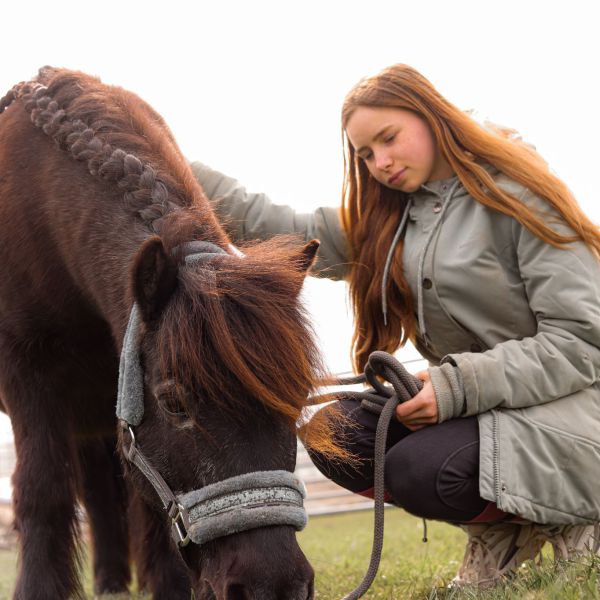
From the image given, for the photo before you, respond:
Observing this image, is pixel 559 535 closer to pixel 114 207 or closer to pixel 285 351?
pixel 285 351

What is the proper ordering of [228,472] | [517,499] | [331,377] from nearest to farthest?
[228,472]
[331,377]
[517,499]

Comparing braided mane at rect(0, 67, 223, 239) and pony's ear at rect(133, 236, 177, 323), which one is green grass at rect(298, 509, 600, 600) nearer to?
pony's ear at rect(133, 236, 177, 323)

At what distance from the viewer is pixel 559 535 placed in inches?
119

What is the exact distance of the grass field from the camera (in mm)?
2365

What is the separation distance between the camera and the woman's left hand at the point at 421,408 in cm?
289

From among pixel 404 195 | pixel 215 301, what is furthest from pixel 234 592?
pixel 404 195

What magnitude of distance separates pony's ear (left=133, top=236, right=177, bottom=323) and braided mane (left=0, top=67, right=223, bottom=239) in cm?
28

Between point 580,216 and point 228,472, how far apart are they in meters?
1.67

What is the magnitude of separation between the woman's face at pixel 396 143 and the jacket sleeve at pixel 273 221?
0.51 meters

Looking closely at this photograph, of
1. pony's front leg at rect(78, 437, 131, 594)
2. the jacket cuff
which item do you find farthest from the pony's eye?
pony's front leg at rect(78, 437, 131, 594)

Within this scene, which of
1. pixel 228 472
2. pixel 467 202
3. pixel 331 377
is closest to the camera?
pixel 228 472

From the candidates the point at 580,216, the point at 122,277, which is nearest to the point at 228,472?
the point at 122,277

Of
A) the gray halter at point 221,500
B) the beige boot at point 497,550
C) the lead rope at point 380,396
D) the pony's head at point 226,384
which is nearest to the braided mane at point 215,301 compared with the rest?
the pony's head at point 226,384

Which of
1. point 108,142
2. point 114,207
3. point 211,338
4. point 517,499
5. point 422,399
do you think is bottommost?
point 517,499
